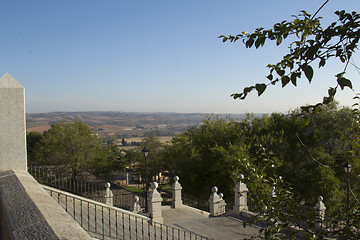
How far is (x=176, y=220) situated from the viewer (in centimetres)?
1291

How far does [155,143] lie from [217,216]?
25896 mm

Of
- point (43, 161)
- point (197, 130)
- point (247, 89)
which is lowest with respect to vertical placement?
point (43, 161)

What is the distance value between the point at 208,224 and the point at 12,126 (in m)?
8.99

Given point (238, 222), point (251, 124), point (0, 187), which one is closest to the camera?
point (0, 187)

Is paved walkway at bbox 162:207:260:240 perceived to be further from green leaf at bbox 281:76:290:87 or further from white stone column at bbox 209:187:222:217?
green leaf at bbox 281:76:290:87

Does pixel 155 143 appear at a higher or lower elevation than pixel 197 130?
lower

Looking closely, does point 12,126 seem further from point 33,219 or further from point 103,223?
point 33,219

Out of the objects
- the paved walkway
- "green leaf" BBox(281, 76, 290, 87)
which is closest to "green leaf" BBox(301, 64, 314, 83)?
"green leaf" BBox(281, 76, 290, 87)

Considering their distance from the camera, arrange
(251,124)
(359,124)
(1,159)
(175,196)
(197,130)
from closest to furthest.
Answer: (359,124), (1,159), (175,196), (251,124), (197,130)

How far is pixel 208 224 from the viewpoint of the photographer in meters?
12.2

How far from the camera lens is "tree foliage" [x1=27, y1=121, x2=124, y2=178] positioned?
31500 millimetres

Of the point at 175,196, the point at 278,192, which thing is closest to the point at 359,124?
the point at 278,192

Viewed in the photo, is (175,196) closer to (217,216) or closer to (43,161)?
(217,216)

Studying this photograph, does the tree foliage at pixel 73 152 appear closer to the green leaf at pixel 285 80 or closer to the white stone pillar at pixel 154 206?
the white stone pillar at pixel 154 206
